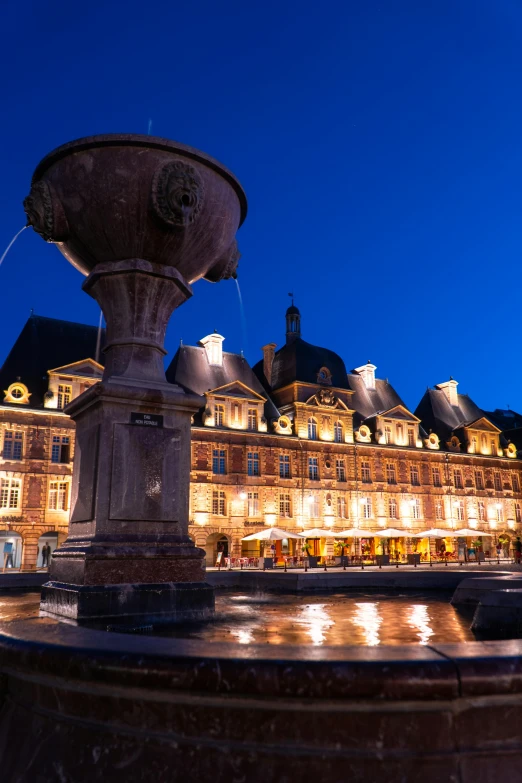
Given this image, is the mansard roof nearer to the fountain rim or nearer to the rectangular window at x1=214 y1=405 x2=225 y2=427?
the rectangular window at x1=214 y1=405 x2=225 y2=427

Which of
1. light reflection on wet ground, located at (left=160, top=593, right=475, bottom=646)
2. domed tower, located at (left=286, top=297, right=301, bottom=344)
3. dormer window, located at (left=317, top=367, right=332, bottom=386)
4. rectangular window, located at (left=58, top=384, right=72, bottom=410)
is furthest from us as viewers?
domed tower, located at (left=286, top=297, right=301, bottom=344)

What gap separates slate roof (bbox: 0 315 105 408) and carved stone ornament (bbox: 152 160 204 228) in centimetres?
2769

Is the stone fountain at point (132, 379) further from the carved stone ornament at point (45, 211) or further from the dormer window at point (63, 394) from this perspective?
the dormer window at point (63, 394)

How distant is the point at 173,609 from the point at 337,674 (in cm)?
402

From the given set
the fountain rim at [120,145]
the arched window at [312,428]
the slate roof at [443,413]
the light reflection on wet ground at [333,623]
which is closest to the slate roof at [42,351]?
the arched window at [312,428]

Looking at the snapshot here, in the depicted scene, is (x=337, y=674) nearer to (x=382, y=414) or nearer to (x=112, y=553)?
(x=112, y=553)

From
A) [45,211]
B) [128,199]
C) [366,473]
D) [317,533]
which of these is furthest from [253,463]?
[128,199]

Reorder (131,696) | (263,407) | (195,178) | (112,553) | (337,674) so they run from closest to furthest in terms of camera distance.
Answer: (337,674)
(131,696)
(112,553)
(195,178)
(263,407)

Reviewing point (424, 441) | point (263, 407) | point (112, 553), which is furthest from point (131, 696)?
point (424, 441)

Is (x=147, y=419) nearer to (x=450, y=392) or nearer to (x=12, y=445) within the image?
(x=12, y=445)

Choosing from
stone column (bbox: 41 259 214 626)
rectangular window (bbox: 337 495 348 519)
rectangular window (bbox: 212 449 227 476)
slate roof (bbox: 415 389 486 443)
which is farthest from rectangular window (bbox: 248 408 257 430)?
stone column (bbox: 41 259 214 626)

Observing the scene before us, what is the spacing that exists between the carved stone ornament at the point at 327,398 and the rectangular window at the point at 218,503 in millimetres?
9370

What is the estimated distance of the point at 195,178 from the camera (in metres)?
6.95

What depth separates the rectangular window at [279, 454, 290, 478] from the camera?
39844 millimetres
